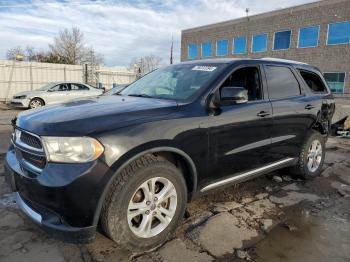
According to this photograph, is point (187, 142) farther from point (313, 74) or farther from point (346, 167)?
point (346, 167)

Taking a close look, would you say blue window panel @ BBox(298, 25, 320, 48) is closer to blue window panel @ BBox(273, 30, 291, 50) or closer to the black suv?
blue window panel @ BBox(273, 30, 291, 50)

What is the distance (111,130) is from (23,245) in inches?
55.7

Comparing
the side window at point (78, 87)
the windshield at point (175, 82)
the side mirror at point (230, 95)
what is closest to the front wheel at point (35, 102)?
the side window at point (78, 87)

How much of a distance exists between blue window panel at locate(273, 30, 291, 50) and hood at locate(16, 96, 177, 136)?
26.2m

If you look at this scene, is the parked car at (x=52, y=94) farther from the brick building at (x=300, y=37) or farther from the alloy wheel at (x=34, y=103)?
the brick building at (x=300, y=37)

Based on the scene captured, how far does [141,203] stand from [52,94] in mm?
13514

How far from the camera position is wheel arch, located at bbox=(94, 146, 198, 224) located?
94.2 inches

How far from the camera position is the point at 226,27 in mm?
31297

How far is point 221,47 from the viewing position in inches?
1266

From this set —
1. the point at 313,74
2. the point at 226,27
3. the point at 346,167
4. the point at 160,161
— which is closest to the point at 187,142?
the point at 160,161

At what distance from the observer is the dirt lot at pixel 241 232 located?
276 centimetres

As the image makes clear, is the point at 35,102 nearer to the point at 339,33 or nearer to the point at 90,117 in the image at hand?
the point at 90,117

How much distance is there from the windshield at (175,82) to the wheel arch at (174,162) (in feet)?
2.15

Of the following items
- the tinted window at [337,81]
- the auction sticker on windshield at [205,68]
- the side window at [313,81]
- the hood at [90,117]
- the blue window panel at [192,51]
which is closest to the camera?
the hood at [90,117]
